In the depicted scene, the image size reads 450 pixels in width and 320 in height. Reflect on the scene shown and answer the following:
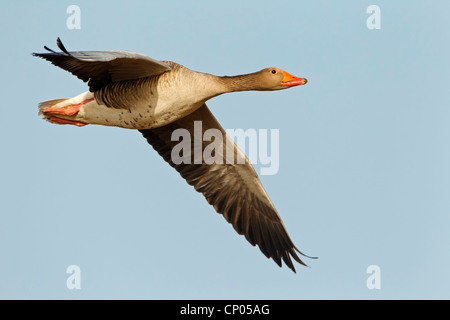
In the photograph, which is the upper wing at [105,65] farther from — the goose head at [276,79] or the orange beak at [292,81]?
the orange beak at [292,81]

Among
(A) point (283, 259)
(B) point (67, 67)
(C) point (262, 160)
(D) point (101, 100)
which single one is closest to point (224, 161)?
(C) point (262, 160)

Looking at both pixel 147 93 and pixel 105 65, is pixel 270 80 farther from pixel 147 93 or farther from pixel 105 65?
pixel 105 65

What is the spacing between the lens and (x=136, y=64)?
28.3 ft

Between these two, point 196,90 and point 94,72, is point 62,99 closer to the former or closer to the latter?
point 94,72

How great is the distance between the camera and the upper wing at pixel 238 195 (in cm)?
1071

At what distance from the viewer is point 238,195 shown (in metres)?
11.0

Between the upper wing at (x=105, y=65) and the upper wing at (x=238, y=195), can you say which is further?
the upper wing at (x=238, y=195)

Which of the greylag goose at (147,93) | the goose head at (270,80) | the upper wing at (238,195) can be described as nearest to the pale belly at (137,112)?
the greylag goose at (147,93)

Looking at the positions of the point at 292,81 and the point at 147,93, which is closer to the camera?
the point at 147,93

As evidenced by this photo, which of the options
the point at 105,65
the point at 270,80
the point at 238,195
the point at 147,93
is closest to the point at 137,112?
the point at 147,93

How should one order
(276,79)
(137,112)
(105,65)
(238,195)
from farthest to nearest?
(238,195)
(276,79)
(137,112)
(105,65)

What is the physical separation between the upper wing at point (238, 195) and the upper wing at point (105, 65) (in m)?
1.77

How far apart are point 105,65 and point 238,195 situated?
329cm

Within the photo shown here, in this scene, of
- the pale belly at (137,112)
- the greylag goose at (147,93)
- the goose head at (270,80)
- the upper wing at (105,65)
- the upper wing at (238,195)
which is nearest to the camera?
the upper wing at (105,65)
